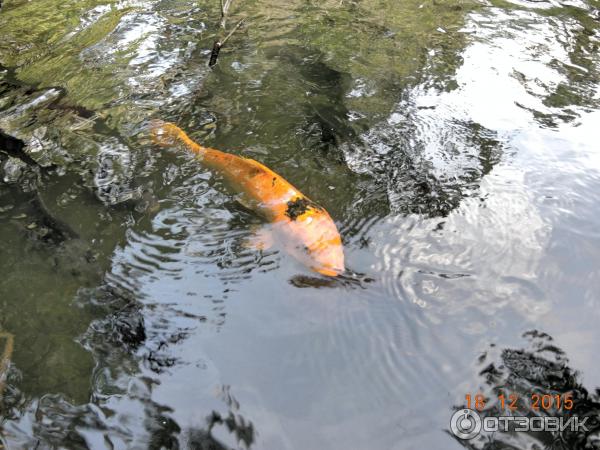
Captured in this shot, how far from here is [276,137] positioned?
16.4 ft

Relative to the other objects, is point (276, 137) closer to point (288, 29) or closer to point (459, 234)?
point (459, 234)

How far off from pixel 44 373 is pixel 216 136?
114 inches

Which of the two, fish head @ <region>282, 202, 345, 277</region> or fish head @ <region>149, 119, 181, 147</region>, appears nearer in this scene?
fish head @ <region>282, 202, 345, 277</region>

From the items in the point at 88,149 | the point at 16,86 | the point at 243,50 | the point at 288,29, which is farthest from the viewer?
the point at 288,29

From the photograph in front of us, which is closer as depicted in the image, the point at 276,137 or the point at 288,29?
the point at 276,137

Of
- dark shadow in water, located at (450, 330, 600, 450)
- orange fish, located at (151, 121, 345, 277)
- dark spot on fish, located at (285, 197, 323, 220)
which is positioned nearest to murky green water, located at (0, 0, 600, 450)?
dark shadow in water, located at (450, 330, 600, 450)

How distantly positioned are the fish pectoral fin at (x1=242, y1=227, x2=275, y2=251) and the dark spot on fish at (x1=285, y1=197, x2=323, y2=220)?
0.23 m

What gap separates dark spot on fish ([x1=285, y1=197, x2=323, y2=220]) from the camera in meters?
3.76

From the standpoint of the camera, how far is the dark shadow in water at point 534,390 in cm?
256

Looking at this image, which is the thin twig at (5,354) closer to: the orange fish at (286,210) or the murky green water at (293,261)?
the murky green water at (293,261)

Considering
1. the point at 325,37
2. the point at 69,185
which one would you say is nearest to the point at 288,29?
the point at 325,37
